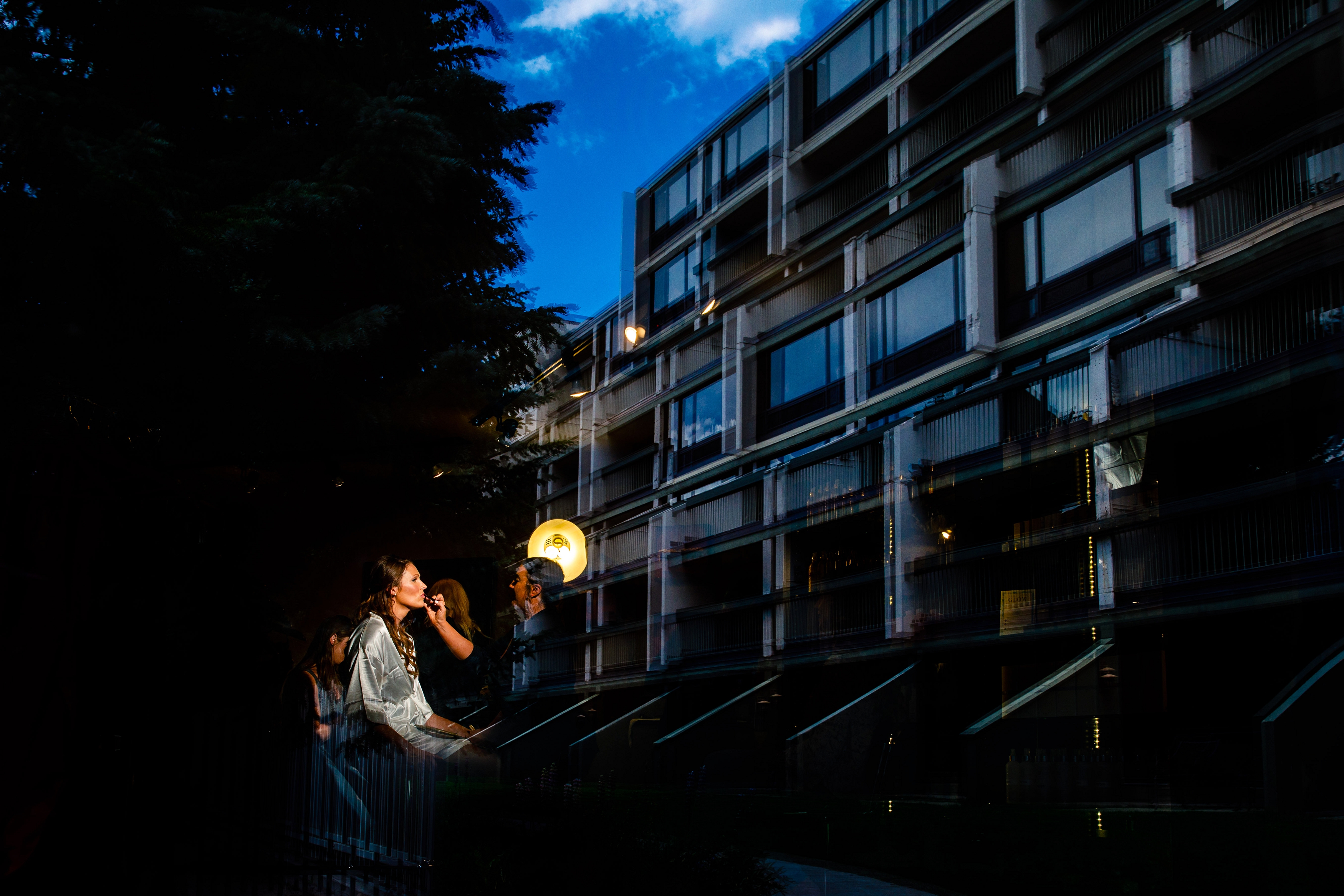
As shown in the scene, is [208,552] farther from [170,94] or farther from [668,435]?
[170,94]

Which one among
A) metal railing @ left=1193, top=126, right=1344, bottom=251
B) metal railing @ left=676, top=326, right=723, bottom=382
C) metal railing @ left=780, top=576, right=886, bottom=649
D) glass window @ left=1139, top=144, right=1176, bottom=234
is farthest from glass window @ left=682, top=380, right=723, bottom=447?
metal railing @ left=1193, top=126, right=1344, bottom=251

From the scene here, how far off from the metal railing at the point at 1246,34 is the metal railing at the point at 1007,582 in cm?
196

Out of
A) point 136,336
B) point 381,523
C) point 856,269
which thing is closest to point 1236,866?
point 856,269

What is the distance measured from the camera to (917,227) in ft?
18.0

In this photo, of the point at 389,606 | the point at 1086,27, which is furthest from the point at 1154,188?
the point at 389,606

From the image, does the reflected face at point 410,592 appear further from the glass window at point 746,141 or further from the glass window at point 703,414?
the glass window at point 746,141

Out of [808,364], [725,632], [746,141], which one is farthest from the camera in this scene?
[746,141]

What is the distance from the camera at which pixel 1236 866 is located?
3611 millimetres

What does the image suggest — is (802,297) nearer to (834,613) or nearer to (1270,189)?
(834,613)

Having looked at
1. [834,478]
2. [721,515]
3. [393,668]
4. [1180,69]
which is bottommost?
[393,668]

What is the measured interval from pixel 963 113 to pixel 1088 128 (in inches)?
34.1

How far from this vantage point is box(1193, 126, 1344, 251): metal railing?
371cm

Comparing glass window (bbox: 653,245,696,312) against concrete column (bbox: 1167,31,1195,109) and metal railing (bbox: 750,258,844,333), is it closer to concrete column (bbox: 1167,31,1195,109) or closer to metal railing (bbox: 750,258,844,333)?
metal railing (bbox: 750,258,844,333)

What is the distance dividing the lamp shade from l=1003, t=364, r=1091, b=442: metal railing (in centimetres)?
302
